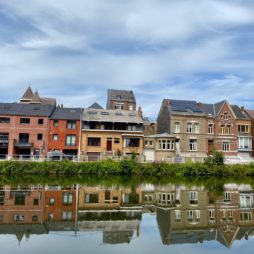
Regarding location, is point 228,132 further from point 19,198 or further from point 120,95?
point 19,198

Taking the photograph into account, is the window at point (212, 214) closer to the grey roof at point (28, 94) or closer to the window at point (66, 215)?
the window at point (66, 215)

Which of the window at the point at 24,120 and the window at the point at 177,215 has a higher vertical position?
the window at the point at 24,120

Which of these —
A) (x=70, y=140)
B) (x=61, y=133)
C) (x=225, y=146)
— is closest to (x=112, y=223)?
(x=70, y=140)

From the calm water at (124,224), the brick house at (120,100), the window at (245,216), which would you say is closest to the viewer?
the calm water at (124,224)

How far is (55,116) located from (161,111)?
19917mm

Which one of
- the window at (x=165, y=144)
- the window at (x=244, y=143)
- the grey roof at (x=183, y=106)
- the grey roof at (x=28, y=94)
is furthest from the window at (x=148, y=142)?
the grey roof at (x=28, y=94)

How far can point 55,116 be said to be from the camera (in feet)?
180

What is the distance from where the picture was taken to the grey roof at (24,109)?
5384 cm

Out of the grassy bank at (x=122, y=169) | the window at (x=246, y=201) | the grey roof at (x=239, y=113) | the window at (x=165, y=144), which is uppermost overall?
the grey roof at (x=239, y=113)

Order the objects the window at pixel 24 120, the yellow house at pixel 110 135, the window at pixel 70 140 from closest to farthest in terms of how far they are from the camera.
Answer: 1. the window at pixel 24 120
2. the window at pixel 70 140
3. the yellow house at pixel 110 135

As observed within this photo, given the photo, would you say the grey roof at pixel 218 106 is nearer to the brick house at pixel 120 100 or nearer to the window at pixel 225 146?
the window at pixel 225 146

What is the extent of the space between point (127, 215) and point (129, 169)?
26596 millimetres

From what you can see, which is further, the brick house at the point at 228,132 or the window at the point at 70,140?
the brick house at the point at 228,132

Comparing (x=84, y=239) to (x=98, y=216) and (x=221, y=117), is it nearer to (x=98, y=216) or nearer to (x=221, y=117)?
(x=98, y=216)
